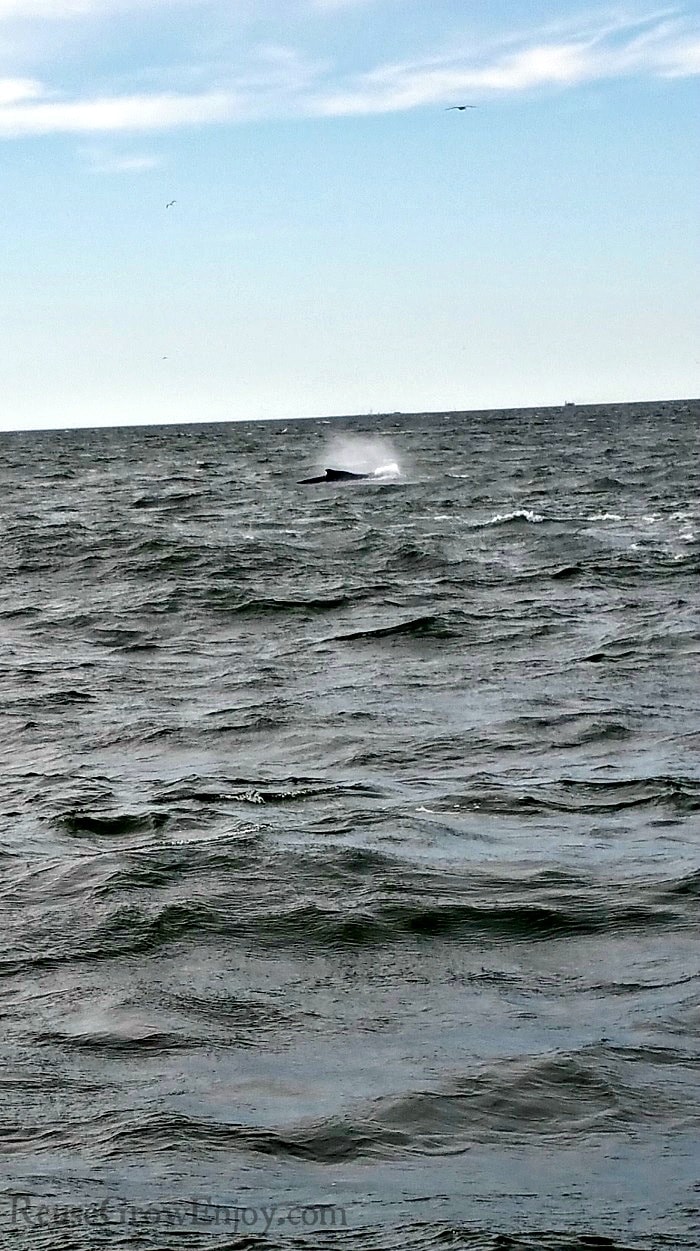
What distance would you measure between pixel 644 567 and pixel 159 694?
14.3 metres

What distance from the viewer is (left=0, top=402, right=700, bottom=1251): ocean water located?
6.01m

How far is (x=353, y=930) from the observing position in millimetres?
9172

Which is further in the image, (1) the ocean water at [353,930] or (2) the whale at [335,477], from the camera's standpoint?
(2) the whale at [335,477]

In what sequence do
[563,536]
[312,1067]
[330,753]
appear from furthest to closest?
[563,536]
[330,753]
[312,1067]

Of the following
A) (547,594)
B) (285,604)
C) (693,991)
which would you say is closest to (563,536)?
(547,594)

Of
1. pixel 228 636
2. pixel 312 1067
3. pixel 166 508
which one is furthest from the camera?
pixel 166 508

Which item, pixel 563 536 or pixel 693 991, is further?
pixel 563 536

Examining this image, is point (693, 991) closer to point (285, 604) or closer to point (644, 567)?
point (285, 604)

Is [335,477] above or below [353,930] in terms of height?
above

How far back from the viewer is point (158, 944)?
29.6 feet

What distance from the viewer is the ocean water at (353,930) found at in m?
6.01

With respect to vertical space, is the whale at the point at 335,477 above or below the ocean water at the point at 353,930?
above

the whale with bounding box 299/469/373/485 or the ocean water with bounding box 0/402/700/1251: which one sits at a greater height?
the whale with bounding box 299/469/373/485

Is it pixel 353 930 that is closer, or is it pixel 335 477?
pixel 353 930
